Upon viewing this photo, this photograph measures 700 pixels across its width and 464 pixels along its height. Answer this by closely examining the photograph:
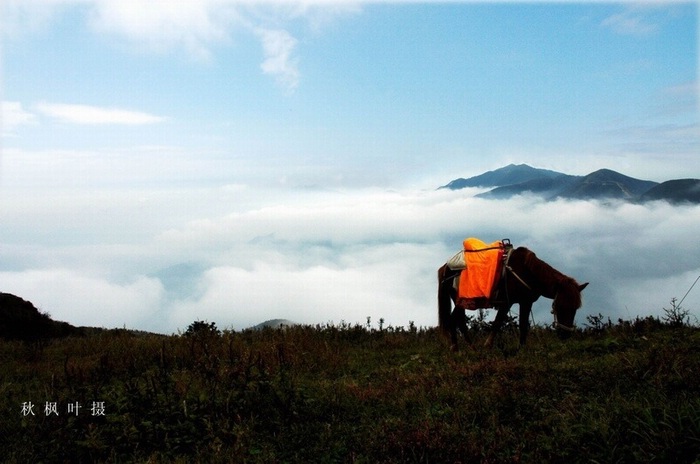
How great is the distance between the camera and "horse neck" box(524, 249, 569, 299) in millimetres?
10133

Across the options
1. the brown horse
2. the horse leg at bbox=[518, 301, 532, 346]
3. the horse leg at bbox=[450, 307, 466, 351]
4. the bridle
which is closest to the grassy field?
the bridle

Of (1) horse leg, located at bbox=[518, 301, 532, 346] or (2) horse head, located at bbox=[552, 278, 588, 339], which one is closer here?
(2) horse head, located at bbox=[552, 278, 588, 339]

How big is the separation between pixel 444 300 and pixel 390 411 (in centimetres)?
532

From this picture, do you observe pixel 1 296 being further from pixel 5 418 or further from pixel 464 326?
pixel 464 326

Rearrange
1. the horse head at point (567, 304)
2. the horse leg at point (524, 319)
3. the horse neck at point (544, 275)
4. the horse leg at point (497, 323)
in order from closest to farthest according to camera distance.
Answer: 1. the horse head at point (567, 304)
2. the horse neck at point (544, 275)
3. the horse leg at point (497, 323)
4. the horse leg at point (524, 319)

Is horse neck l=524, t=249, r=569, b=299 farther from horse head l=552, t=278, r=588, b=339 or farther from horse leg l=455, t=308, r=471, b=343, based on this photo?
horse leg l=455, t=308, r=471, b=343

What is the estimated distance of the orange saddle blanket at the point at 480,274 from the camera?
1040cm

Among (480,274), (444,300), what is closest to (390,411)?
(480,274)

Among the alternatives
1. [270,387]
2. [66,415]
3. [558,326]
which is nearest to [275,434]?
[270,387]

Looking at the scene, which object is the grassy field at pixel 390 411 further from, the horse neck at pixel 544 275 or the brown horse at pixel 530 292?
the horse neck at pixel 544 275

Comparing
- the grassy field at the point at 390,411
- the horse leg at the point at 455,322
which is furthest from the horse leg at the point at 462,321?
the grassy field at the point at 390,411

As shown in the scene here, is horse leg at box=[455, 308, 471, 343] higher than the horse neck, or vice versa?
the horse neck

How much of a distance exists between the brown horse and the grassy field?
2.17ft

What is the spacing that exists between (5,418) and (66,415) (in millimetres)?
1291
